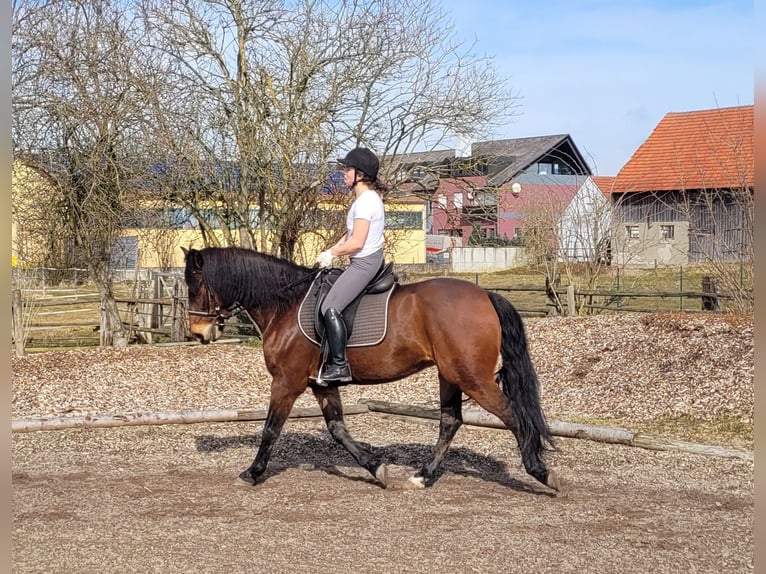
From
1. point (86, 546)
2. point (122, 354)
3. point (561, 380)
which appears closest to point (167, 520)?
point (86, 546)

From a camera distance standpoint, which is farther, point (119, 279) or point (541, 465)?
point (119, 279)

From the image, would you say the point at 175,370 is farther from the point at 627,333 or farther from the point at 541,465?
the point at 541,465

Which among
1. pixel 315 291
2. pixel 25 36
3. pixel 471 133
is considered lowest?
pixel 315 291

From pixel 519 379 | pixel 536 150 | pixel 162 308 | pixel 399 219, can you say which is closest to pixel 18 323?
pixel 162 308

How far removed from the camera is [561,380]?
458 inches

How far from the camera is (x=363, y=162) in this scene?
630 centimetres

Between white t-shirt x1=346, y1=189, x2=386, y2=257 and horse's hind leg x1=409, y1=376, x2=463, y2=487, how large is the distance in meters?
1.15

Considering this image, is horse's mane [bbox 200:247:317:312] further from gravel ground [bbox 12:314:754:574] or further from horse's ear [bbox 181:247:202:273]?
gravel ground [bbox 12:314:754:574]

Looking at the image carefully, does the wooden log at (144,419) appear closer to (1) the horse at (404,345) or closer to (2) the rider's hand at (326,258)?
(1) the horse at (404,345)

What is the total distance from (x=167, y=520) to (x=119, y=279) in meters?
17.0

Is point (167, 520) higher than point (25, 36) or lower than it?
lower

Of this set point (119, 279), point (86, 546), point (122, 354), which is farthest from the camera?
point (119, 279)

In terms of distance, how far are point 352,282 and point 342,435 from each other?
48.1 inches

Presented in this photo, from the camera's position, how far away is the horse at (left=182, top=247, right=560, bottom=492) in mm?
6234
